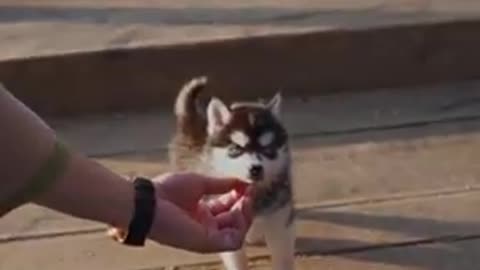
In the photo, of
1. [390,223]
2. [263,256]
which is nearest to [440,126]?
[390,223]

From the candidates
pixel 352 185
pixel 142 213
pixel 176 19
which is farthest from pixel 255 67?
pixel 142 213

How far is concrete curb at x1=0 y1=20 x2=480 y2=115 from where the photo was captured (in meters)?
3.09

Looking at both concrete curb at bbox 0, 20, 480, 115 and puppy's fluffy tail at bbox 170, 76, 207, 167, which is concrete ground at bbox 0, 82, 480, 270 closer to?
concrete curb at bbox 0, 20, 480, 115

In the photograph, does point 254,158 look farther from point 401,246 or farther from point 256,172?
point 401,246

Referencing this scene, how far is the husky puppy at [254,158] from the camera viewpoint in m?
2.33

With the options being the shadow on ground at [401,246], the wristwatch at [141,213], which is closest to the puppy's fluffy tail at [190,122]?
the shadow on ground at [401,246]

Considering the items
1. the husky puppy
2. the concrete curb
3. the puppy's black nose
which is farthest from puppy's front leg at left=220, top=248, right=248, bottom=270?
the concrete curb

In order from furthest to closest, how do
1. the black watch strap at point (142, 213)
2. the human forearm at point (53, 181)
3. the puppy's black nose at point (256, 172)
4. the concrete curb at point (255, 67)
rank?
the concrete curb at point (255, 67) → the puppy's black nose at point (256, 172) → the black watch strap at point (142, 213) → the human forearm at point (53, 181)

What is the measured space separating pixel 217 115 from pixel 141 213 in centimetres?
98

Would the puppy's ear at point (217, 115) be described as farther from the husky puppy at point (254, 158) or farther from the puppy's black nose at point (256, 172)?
the puppy's black nose at point (256, 172)

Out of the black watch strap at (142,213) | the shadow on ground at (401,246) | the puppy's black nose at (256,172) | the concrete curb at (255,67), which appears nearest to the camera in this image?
the black watch strap at (142,213)

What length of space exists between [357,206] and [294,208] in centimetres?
19

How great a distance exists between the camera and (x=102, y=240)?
8.63 ft

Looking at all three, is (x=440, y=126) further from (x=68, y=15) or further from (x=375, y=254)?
(x=68, y=15)
